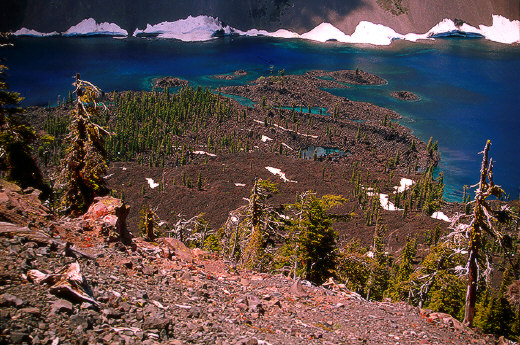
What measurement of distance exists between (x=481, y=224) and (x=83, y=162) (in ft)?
66.2

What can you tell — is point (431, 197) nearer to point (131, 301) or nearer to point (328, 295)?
point (328, 295)

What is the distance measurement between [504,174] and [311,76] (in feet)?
347

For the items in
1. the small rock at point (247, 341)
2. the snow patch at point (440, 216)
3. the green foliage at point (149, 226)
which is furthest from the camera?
the snow patch at point (440, 216)

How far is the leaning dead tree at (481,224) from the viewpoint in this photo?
52.2 feet

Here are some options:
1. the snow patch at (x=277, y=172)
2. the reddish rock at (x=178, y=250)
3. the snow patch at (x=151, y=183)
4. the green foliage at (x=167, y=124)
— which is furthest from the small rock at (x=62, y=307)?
the green foliage at (x=167, y=124)

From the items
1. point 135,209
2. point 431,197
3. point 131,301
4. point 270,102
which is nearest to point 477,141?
point 431,197

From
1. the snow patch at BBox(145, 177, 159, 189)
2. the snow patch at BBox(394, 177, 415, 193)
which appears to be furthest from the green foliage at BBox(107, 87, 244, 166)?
the snow patch at BBox(394, 177, 415, 193)

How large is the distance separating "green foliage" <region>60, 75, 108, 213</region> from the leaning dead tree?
1870 centimetres

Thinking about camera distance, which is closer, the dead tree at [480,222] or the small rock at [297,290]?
the small rock at [297,290]

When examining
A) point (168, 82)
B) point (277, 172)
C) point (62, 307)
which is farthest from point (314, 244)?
point (168, 82)

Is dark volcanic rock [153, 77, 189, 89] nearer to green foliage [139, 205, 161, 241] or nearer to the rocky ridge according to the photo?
green foliage [139, 205, 161, 241]

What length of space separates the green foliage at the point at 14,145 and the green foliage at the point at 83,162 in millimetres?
2029

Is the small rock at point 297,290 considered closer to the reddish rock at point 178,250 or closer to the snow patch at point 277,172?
the reddish rock at point 178,250

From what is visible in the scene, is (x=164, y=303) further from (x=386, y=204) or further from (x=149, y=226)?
(x=386, y=204)
